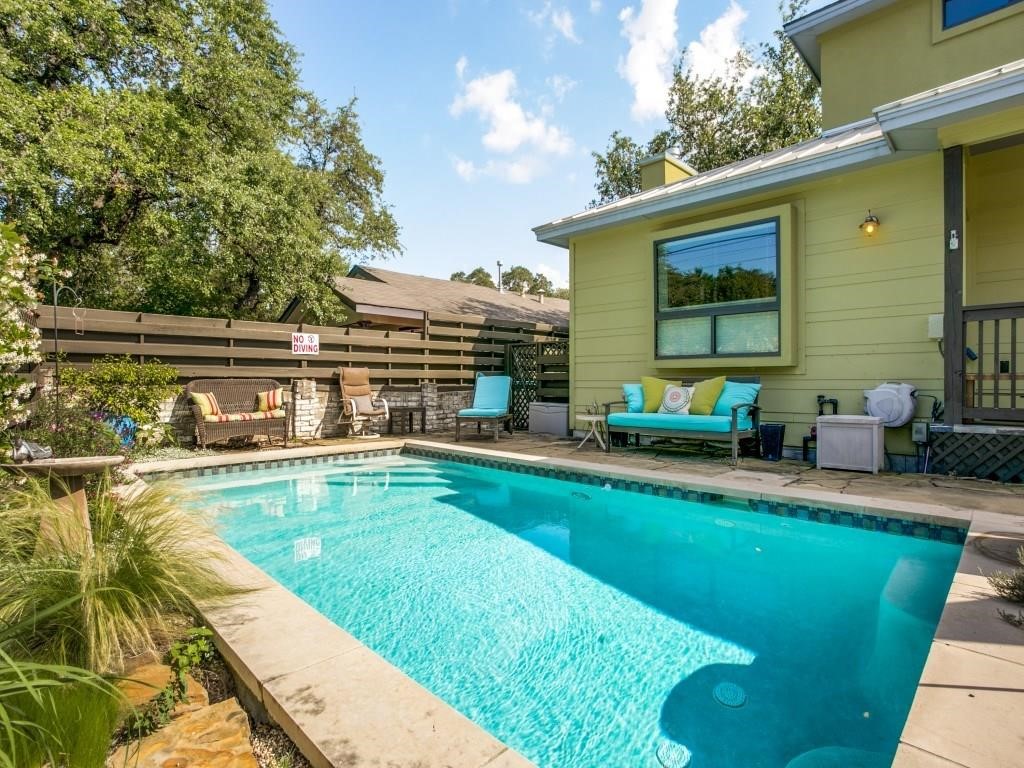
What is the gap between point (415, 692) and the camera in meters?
1.57

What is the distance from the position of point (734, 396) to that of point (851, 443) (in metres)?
1.22

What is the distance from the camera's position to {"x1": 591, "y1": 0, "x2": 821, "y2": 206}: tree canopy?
14.7 meters

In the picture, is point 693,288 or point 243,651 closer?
point 243,651

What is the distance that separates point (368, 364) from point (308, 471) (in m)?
2.91

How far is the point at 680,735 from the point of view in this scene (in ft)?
5.71

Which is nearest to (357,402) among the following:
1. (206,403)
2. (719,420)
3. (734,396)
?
(206,403)

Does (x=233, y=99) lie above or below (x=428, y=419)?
above

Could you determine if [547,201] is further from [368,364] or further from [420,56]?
[368,364]

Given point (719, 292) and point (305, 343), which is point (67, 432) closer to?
point (305, 343)

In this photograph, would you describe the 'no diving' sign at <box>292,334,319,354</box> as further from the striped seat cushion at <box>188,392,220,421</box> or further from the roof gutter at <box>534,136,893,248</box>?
the roof gutter at <box>534,136,893,248</box>

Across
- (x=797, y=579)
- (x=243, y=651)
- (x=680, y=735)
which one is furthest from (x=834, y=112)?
(x=243, y=651)

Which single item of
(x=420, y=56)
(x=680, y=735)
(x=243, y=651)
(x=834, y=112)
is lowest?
(x=680, y=735)

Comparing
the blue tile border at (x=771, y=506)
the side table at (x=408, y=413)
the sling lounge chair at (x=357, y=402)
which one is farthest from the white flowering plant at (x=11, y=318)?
the side table at (x=408, y=413)

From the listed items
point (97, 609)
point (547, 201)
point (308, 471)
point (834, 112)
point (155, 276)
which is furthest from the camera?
point (547, 201)
